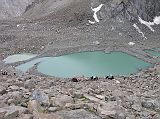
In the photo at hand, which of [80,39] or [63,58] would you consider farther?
[80,39]

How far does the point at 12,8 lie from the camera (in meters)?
134

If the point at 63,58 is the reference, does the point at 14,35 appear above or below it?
A: above

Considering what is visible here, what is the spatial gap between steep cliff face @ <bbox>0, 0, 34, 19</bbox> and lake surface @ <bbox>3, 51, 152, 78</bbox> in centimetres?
7419

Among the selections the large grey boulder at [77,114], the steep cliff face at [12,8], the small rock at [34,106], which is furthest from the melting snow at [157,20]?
the small rock at [34,106]

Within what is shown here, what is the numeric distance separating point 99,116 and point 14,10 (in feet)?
405

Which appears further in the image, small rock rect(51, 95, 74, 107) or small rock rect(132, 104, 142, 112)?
small rock rect(132, 104, 142, 112)

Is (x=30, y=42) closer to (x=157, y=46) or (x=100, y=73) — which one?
(x=100, y=73)

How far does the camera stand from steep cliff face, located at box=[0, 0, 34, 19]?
126750 millimetres

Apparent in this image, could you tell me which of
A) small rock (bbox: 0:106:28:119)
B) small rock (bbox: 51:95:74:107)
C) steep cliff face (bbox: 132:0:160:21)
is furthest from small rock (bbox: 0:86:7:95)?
steep cliff face (bbox: 132:0:160:21)

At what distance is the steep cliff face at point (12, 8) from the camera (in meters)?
127

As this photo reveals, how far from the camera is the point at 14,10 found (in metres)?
133

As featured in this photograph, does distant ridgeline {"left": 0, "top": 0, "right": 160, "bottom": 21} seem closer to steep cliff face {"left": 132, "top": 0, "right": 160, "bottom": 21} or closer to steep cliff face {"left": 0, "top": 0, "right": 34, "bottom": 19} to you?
steep cliff face {"left": 132, "top": 0, "right": 160, "bottom": 21}

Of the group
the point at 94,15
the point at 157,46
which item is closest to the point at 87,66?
the point at 157,46

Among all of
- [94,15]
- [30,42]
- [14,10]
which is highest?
[14,10]
